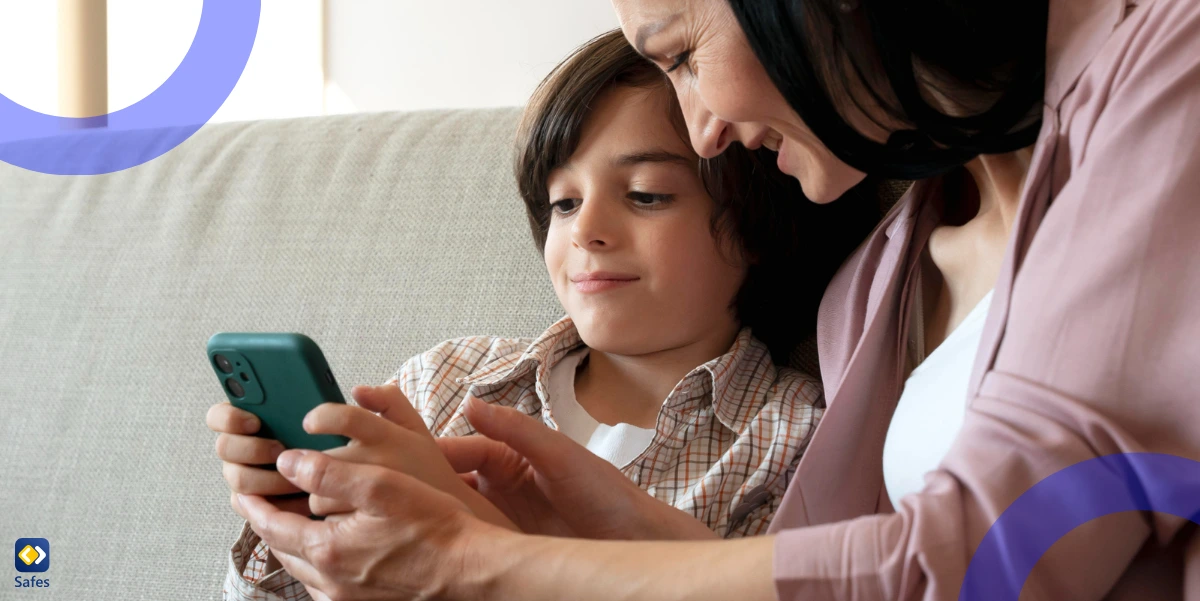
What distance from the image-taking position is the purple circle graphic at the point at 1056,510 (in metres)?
0.54

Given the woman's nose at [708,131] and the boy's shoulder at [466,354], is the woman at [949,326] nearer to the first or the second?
the woman's nose at [708,131]

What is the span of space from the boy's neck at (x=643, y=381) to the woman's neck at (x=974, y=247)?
28cm

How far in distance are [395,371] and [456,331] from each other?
0.29ft

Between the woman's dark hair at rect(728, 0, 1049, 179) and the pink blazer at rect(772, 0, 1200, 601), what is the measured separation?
0.24 ft

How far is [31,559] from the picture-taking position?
130 cm

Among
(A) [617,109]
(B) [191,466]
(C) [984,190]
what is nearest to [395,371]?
(B) [191,466]

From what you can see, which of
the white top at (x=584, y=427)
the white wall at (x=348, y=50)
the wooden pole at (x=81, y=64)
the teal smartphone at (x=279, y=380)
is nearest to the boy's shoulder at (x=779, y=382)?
the white top at (x=584, y=427)

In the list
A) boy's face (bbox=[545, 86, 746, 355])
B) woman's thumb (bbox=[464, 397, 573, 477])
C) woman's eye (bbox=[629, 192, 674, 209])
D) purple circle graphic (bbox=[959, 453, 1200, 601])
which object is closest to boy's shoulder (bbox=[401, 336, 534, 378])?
boy's face (bbox=[545, 86, 746, 355])

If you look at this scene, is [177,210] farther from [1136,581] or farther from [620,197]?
[1136,581]

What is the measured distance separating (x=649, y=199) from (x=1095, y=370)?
1.95 ft

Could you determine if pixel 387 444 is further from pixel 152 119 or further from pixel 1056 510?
pixel 152 119

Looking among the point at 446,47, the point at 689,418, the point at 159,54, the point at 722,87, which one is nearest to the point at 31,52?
the point at 159,54

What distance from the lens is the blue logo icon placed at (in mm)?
1294

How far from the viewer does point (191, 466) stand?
1.28 m
